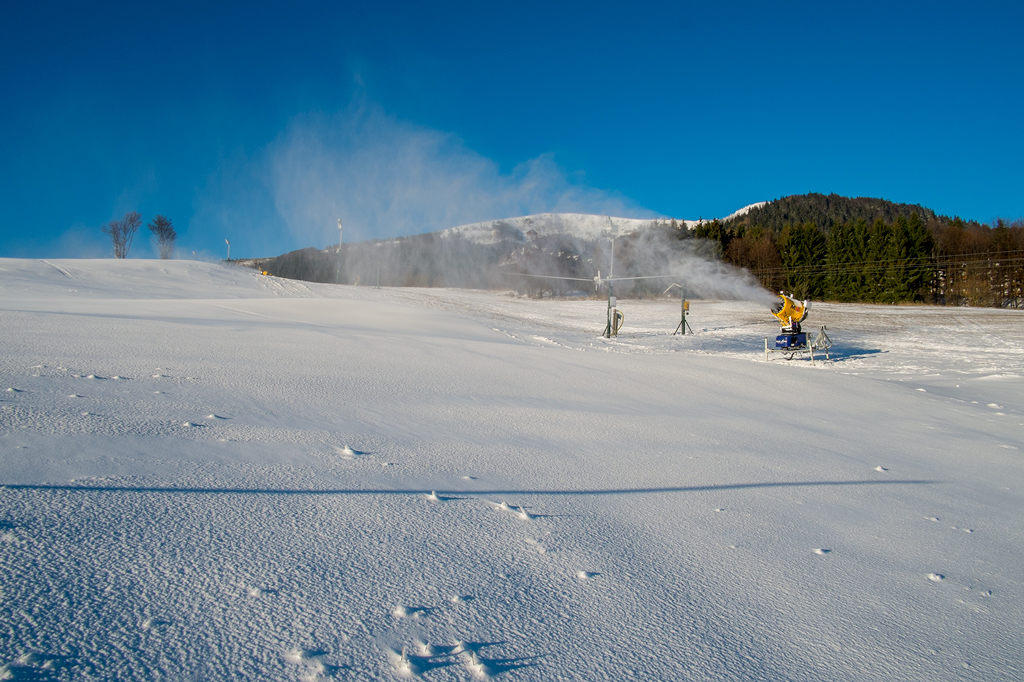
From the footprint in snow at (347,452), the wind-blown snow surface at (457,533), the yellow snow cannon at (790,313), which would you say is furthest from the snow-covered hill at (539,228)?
Answer: the footprint in snow at (347,452)

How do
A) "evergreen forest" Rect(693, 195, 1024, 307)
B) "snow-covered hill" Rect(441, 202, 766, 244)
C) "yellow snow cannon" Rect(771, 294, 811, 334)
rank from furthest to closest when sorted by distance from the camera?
"evergreen forest" Rect(693, 195, 1024, 307), "snow-covered hill" Rect(441, 202, 766, 244), "yellow snow cannon" Rect(771, 294, 811, 334)

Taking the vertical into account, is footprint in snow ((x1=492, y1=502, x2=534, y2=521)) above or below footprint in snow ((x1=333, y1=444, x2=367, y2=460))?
below

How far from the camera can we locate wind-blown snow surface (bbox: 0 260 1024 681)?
1.62 meters

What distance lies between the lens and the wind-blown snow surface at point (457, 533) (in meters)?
1.62

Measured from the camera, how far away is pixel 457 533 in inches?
94.1

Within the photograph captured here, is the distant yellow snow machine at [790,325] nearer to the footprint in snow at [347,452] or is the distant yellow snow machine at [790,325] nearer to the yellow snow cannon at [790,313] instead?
the yellow snow cannon at [790,313]

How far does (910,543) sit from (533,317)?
28.9m

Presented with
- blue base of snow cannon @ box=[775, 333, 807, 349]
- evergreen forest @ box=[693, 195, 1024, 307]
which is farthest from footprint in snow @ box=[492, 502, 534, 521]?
evergreen forest @ box=[693, 195, 1024, 307]

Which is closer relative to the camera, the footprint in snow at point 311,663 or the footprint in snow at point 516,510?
the footprint in snow at point 311,663

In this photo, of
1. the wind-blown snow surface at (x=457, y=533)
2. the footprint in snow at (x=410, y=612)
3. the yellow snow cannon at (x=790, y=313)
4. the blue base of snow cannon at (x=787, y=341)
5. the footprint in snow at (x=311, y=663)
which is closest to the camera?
the footprint in snow at (x=311, y=663)

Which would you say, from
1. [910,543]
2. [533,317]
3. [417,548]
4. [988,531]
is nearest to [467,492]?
[417,548]

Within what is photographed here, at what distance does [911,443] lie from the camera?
584 centimetres

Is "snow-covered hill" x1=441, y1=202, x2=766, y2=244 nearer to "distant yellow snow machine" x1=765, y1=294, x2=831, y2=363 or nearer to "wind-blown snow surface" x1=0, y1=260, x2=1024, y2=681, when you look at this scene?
"distant yellow snow machine" x1=765, y1=294, x2=831, y2=363

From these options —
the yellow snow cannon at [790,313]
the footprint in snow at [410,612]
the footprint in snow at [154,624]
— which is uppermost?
the yellow snow cannon at [790,313]
